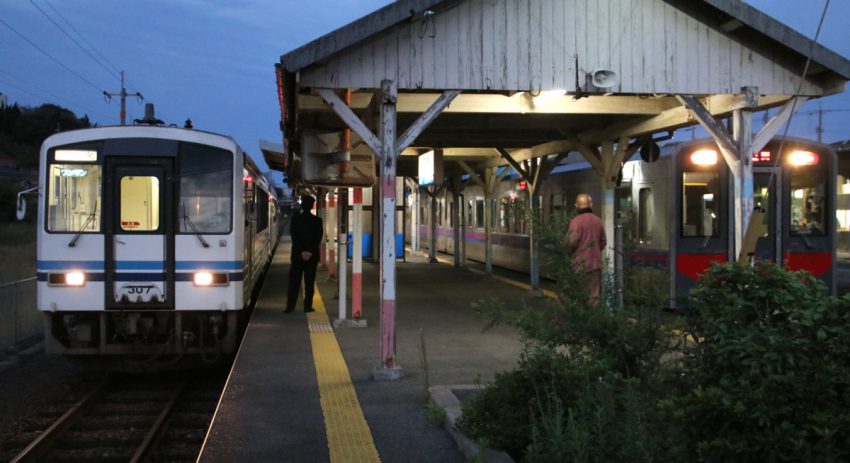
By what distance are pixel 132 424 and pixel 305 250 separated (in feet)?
15.9

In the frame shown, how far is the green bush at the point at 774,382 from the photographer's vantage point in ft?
9.70

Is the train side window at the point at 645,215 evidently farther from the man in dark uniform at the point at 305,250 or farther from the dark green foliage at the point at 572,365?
the dark green foliage at the point at 572,365

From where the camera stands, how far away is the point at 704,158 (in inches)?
476

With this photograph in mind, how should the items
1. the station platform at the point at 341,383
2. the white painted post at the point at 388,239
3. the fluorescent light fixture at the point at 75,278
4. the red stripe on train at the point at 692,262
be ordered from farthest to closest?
the red stripe on train at the point at 692,262, the fluorescent light fixture at the point at 75,278, the white painted post at the point at 388,239, the station platform at the point at 341,383

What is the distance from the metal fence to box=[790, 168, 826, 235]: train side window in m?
12.0

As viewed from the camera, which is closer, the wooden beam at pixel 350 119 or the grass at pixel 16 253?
the wooden beam at pixel 350 119

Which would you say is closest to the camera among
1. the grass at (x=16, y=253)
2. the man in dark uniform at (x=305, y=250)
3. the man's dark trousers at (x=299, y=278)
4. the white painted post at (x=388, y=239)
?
the white painted post at (x=388, y=239)

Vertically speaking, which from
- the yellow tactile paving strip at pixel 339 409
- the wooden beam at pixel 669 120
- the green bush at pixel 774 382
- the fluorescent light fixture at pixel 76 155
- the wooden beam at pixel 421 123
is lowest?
the yellow tactile paving strip at pixel 339 409

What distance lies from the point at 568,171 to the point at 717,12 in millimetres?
8492

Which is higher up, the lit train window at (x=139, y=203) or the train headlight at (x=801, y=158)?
the train headlight at (x=801, y=158)

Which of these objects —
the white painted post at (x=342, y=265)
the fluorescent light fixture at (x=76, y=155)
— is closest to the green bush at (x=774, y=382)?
the fluorescent light fixture at (x=76, y=155)

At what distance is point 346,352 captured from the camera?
29.4 feet

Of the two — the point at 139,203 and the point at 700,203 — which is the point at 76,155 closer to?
the point at 139,203

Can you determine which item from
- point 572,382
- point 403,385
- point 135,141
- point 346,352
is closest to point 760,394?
point 572,382
